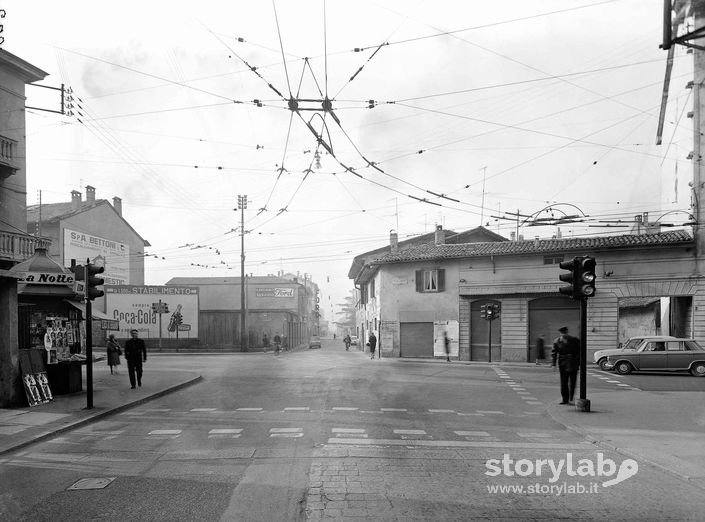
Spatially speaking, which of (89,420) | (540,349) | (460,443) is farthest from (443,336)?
(460,443)

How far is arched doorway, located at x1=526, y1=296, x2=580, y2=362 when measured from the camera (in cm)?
3222

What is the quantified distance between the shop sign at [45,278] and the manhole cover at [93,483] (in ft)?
25.1

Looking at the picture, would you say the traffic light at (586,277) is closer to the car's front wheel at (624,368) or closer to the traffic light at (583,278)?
the traffic light at (583,278)

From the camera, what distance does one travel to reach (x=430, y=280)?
36219 mm

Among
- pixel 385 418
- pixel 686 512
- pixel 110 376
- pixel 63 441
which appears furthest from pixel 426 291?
pixel 686 512

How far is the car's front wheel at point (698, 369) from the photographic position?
21625 mm

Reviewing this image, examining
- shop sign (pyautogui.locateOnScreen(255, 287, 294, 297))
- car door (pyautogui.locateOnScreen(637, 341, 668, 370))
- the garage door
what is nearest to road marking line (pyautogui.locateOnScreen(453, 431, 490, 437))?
car door (pyautogui.locateOnScreen(637, 341, 668, 370))

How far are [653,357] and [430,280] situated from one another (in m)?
15.6

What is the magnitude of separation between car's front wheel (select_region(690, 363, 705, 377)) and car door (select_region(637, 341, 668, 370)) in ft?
3.00

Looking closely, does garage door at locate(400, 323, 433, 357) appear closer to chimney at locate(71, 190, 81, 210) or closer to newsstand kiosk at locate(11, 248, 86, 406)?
newsstand kiosk at locate(11, 248, 86, 406)

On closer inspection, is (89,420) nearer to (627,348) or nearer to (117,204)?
(627,348)

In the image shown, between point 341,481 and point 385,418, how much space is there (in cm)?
485

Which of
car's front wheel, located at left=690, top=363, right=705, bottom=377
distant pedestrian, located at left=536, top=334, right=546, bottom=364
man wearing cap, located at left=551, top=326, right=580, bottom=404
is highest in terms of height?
man wearing cap, located at left=551, top=326, right=580, bottom=404

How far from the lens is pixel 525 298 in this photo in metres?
33.2
